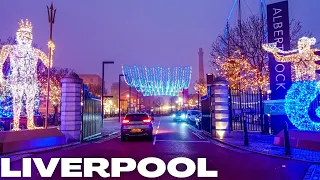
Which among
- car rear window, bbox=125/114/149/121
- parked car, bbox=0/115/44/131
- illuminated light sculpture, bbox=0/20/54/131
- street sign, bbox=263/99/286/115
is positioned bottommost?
parked car, bbox=0/115/44/131

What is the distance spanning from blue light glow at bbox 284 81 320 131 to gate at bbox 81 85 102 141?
11.4m

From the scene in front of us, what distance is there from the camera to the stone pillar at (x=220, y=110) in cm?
2020

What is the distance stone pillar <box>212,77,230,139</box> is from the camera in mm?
20203

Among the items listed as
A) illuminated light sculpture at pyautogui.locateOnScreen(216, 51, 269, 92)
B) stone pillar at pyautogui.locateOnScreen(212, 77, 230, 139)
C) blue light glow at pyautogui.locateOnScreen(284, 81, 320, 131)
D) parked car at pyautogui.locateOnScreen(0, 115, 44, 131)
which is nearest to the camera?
blue light glow at pyautogui.locateOnScreen(284, 81, 320, 131)

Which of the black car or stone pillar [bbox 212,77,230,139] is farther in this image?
stone pillar [bbox 212,77,230,139]

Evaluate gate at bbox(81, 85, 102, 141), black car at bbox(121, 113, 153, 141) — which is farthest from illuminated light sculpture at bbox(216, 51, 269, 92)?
gate at bbox(81, 85, 102, 141)

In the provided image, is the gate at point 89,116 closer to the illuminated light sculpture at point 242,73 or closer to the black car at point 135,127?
the black car at point 135,127

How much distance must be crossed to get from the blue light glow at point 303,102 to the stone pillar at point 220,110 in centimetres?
550

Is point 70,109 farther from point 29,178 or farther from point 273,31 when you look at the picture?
point 273,31

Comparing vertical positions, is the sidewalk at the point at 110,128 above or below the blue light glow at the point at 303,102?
below

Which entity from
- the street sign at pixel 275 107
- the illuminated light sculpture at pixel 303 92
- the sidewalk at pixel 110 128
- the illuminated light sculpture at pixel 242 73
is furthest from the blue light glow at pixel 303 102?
the illuminated light sculpture at pixel 242 73

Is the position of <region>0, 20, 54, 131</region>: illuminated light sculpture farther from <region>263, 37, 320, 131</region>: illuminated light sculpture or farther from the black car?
<region>263, 37, 320, 131</region>: illuminated light sculpture

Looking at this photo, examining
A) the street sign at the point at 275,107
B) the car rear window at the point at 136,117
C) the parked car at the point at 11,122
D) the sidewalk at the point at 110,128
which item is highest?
the street sign at the point at 275,107

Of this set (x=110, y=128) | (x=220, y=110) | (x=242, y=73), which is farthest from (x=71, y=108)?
(x=242, y=73)
